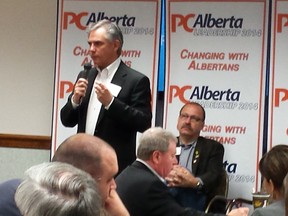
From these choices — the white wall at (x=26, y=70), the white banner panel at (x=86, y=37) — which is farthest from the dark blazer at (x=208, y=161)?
the white wall at (x=26, y=70)

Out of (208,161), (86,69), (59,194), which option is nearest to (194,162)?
(208,161)

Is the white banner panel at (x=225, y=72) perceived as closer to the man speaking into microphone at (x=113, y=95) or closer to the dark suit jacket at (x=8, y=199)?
the man speaking into microphone at (x=113, y=95)

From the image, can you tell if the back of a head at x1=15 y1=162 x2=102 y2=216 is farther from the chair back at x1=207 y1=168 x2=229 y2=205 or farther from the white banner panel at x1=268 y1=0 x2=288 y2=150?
the white banner panel at x1=268 y1=0 x2=288 y2=150

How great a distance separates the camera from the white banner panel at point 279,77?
221 inches

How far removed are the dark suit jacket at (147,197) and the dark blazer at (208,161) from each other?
198 cm

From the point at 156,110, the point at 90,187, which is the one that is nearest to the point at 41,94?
the point at 156,110

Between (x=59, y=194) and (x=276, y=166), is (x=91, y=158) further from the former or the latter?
(x=276, y=166)

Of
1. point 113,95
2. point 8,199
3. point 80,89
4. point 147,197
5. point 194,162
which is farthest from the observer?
point 194,162

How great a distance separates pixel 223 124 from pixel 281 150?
2.34m

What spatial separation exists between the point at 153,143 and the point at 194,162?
1.73 meters

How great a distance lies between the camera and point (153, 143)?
3682 millimetres

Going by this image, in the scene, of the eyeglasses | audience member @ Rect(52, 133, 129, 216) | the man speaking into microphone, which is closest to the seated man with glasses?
the eyeglasses

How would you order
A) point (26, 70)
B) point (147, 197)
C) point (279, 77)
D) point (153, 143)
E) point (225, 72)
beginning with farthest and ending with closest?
point (26, 70) → point (225, 72) → point (279, 77) → point (153, 143) → point (147, 197)

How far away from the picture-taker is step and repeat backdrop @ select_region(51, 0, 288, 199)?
564cm
